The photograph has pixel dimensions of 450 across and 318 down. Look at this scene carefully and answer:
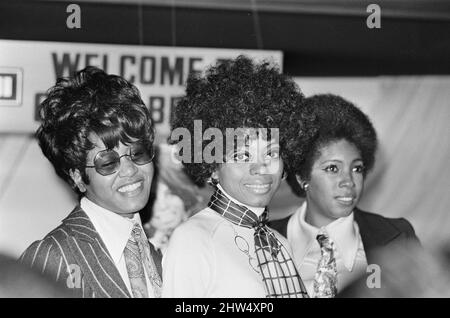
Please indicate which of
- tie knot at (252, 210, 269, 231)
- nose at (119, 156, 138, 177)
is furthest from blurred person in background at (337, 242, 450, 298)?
nose at (119, 156, 138, 177)

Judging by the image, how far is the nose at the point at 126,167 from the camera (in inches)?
89.1

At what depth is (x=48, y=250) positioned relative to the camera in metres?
2.20

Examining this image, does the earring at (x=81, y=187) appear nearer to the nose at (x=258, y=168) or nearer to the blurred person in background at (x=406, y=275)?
the nose at (x=258, y=168)

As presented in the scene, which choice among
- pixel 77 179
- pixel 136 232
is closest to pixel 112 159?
pixel 77 179

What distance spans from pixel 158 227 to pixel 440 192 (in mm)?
1099

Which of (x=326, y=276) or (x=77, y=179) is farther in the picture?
(x=326, y=276)

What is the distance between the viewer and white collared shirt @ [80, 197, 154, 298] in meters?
2.21

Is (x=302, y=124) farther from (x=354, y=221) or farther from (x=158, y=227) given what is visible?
(x=158, y=227)

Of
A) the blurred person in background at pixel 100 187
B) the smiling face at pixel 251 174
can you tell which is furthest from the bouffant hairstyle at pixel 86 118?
the smiling face at pixel 251 174

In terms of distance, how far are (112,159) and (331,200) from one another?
2.61 ft

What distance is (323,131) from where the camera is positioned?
2482 mm

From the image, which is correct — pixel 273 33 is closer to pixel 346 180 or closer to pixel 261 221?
pixel 346 180

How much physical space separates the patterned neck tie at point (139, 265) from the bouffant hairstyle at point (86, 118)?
9.8 inches

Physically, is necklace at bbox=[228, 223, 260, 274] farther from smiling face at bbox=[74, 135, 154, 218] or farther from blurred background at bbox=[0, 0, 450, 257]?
blurred background at bbox=[0, 0, 450, 257]
